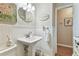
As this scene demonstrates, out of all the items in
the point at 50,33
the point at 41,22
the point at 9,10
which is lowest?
the point at 50,33

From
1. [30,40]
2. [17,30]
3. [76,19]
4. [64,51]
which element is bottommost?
[64,51]

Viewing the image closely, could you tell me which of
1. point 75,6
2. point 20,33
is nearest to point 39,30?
point 20,33

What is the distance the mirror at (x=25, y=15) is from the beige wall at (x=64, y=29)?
275 millimetres

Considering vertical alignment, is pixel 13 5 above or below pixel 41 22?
above

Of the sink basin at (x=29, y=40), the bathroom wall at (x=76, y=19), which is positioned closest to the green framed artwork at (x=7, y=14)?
the sink basin at (x=29, y=40)

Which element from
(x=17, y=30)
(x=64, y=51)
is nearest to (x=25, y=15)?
(x=17, y=30)

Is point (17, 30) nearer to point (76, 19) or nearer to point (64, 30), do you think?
point (64, 30)

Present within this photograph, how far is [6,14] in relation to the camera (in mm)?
1262

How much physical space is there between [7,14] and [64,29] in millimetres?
577

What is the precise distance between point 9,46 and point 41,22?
39 centimetres

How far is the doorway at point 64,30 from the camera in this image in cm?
125

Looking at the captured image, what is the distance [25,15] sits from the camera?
1.28 metres

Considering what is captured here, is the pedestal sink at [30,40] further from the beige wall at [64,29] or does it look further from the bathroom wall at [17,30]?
the beige wall at [64,29]

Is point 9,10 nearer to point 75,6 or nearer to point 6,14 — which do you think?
point 6,14
